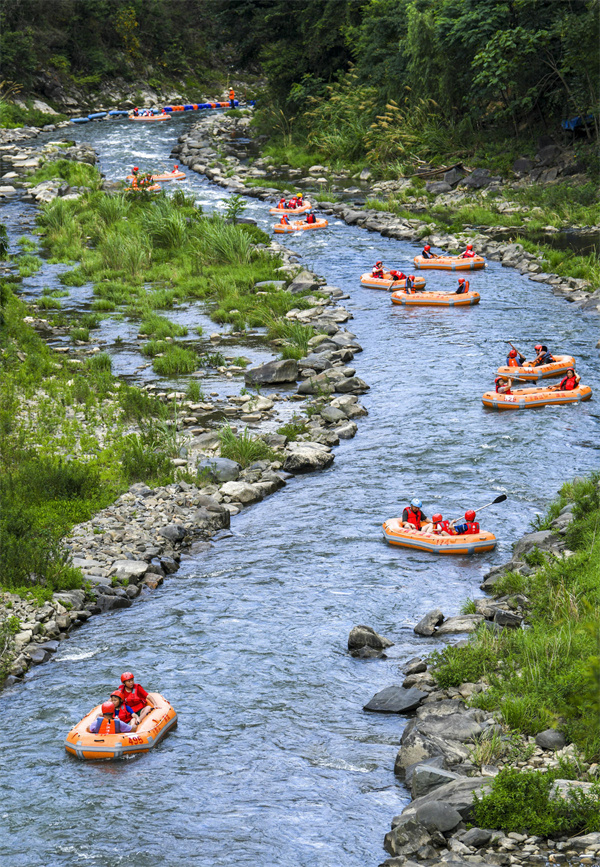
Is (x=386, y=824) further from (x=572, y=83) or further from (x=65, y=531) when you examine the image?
(x=572, y=83)

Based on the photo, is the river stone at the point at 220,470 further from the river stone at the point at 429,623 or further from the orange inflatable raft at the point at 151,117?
the orange inflatable raft at the point at 151,117

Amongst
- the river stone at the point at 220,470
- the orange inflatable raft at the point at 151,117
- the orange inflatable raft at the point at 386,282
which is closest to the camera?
the river stone at the point at 220,470

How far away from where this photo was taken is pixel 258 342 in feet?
79.9

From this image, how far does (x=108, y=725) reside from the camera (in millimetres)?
10000

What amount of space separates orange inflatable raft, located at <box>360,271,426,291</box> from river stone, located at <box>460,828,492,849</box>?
20.9 meters

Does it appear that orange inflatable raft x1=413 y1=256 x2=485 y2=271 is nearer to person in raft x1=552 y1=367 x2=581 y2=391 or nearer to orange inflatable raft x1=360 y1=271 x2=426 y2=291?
orange inflatable raft x1=360 y1=271 x2=426 y2=291

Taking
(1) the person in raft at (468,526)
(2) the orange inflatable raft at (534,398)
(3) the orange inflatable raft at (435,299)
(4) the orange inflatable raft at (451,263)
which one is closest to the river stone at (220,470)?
(1) the person in raft at (468,526)

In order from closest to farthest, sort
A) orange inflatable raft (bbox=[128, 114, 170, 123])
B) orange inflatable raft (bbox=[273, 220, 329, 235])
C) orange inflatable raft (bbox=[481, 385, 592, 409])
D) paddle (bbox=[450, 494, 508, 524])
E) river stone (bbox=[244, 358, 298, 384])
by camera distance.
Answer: paddle (bbox=[450, 494, 508, 524]) < orange inflatable raft (bbox=[481, 385, 592, 409]) < river stone (bbox=[244, 358, 298, 384]) < orange inflatable raft (bbox=[273, 220, 329, 235]) < orange inflatable raft (bbox=[128, 114, 170, 123])

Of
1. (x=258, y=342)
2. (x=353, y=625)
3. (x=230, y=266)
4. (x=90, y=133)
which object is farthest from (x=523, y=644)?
(x=90, y=133)

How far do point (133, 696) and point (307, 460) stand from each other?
24.6 feet

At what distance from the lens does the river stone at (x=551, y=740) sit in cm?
887

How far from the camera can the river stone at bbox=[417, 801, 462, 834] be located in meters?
7.92

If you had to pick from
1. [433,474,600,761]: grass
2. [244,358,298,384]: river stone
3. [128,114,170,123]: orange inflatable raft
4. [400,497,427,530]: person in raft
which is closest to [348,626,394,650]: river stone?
[433,474,600,761]: grass

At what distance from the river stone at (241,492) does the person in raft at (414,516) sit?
315 centimetres
